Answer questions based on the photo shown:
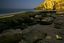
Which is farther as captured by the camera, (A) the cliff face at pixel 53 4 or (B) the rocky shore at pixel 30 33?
(A) the cliff face at pixel 53 4

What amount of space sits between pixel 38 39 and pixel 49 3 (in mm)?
71186

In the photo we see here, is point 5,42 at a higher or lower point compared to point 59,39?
higher

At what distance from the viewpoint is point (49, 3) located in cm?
8194

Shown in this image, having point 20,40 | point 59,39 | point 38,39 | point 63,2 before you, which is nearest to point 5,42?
point 20,40

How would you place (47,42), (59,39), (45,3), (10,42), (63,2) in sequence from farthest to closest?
(45,3), (63,2), (59,39), (47,42), (10,42)

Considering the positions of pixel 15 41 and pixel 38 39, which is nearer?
pixel 15 41

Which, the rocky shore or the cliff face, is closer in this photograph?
the rocky shore

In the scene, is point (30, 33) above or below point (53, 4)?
above

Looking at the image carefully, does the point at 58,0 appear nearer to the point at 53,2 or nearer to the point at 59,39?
the point at 53,2

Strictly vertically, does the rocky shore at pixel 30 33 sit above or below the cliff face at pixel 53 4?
above

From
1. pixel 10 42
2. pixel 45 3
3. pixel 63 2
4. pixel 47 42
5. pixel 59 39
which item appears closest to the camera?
pixel 10 42

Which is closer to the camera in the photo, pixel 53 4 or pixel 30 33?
pixel 30 33

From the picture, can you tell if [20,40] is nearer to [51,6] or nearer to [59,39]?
[59,39]

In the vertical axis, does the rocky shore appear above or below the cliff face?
above
